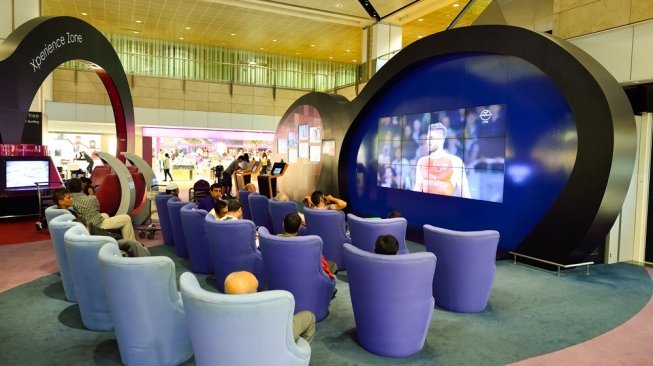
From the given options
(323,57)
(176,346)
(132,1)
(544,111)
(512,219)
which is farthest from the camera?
(323,57)

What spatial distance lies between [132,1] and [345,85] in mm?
8215

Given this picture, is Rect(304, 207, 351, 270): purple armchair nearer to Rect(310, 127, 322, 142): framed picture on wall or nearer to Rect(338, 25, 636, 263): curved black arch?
Rect(338, 25, 636, 263): curved black arch

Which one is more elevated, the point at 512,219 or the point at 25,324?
the point at 512,219

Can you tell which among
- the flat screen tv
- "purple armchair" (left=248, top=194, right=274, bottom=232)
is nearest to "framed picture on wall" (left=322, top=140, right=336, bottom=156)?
"purple armchair" (left=248, top=194, right=274, bottom=232)

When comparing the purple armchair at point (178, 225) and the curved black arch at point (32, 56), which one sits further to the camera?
the curved black arch at point (32, 56)

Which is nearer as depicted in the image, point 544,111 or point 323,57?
point 544,111

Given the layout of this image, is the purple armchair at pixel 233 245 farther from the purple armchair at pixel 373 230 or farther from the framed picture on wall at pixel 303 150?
the framed picture on wall at pixel 303 150

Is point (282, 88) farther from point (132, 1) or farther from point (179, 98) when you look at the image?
point (132, 1)

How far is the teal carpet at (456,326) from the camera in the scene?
3477 millimetres

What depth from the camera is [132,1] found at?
15016 millimetres

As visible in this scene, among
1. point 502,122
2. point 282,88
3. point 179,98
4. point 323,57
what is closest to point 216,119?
point 179,98

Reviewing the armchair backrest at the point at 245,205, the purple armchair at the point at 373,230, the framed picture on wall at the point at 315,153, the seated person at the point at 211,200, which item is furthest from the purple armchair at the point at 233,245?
the framed picture on wall at the point at 315,153

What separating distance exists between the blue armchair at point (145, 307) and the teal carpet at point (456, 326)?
0.27 metres

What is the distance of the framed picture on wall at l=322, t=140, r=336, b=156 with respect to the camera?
11.8m
